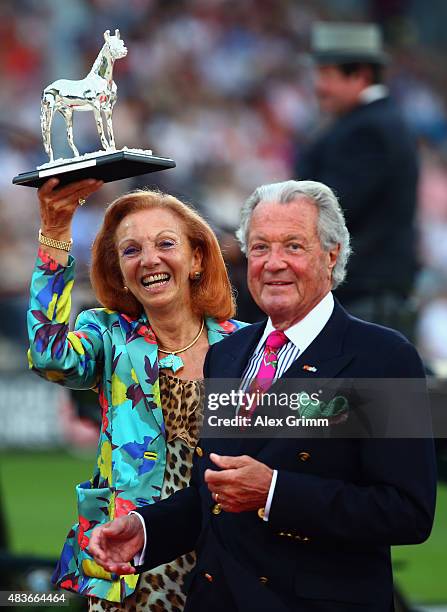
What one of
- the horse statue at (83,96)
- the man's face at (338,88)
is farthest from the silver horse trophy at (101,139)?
the man's face at (338,88)

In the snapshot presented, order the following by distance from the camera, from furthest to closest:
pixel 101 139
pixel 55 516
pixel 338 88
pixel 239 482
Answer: pixel 55 516 → pixel 338 88 → pixel 101 139 → pixel 239 482

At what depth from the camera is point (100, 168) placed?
308cm

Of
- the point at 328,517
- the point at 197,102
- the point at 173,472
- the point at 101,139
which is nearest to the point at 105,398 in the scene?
the point at 173,472

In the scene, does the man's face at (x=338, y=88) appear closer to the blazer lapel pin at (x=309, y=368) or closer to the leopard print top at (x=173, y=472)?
the leopard print top at (x=173, y=472)

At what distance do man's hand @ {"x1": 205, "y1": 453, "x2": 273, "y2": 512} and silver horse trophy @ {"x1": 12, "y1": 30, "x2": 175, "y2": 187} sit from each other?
85 centimetres

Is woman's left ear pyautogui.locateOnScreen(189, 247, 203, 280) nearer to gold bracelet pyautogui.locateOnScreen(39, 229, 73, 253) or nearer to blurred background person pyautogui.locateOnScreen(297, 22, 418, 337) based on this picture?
gold bracelet pyautogui.locateOnScreen(39, 229, 73, 253)

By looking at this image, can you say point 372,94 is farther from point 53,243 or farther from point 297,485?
point 297,485

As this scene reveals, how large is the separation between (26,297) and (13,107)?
2320 mm

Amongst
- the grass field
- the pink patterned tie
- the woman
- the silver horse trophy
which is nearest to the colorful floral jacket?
the woman

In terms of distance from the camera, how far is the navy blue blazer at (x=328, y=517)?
2611 millimetres

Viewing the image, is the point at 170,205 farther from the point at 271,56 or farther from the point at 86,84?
the point at 271,56

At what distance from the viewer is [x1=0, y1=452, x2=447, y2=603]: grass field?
7.14 meters

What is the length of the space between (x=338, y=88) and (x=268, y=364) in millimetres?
3587

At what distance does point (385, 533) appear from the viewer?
103 inches
